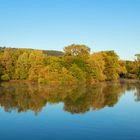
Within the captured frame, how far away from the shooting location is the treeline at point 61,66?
63.2m

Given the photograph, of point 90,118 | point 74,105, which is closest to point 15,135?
point 90,118

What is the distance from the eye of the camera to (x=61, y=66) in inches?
2564

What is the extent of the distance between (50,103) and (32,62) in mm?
36012

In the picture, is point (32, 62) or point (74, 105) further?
point (32, 62)

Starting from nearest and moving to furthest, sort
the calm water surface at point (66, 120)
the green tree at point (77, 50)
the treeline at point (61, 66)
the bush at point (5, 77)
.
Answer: the calm water surface at point (66, 120)
the treeline at point (61, 66)
the bush at point (5, 77)
the green tree at point (77, 50)

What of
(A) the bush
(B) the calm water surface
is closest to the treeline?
(A) the bush

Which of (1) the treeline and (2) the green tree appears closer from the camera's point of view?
(1) the treeline

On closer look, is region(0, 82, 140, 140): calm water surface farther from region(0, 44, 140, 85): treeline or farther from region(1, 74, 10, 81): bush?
region(1, 74, 10, 81): bush

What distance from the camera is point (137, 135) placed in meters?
18.4

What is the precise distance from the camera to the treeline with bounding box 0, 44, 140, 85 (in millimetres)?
63188

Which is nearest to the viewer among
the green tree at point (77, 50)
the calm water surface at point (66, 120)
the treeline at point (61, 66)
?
the calm water surface at point (66, 120)

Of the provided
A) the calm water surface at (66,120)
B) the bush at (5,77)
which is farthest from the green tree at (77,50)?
the calm water surface at (66,120)

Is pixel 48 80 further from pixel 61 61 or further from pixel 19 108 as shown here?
pixel 19 108

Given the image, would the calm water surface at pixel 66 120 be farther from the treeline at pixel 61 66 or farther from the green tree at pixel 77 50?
the green tree at pixel 77 50
